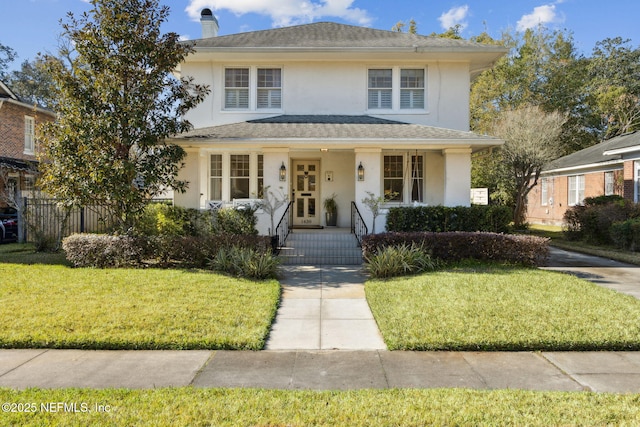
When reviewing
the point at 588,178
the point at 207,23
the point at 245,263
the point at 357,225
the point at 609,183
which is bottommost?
the point at 245,263

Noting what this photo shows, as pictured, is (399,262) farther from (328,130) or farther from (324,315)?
(328,130)

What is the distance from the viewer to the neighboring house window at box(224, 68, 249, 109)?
15.2m

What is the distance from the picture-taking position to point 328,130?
13422 mm

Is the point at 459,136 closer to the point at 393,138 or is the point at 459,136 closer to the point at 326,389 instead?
the point at 393,138

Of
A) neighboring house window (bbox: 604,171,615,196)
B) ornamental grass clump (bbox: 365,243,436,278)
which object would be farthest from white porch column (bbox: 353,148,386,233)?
neighboring house window (bbox: 604,171,615,196)

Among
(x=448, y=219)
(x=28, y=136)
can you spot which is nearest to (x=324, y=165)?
(x=448, y=219)

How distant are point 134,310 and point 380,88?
11.8 metres

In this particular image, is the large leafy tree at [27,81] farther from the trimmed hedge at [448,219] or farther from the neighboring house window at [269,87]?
the trimmed hedge at [448,219]

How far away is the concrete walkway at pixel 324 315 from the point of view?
579 centimetres

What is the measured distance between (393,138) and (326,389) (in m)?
9.55

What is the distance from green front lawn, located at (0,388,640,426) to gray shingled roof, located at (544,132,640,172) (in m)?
19.2

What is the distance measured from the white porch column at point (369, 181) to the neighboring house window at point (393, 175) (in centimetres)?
140

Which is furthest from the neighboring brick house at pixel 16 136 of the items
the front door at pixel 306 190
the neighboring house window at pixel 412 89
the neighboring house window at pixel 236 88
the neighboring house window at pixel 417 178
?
the neighboring house window at pixel 417 178

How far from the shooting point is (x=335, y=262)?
12.0 meters
